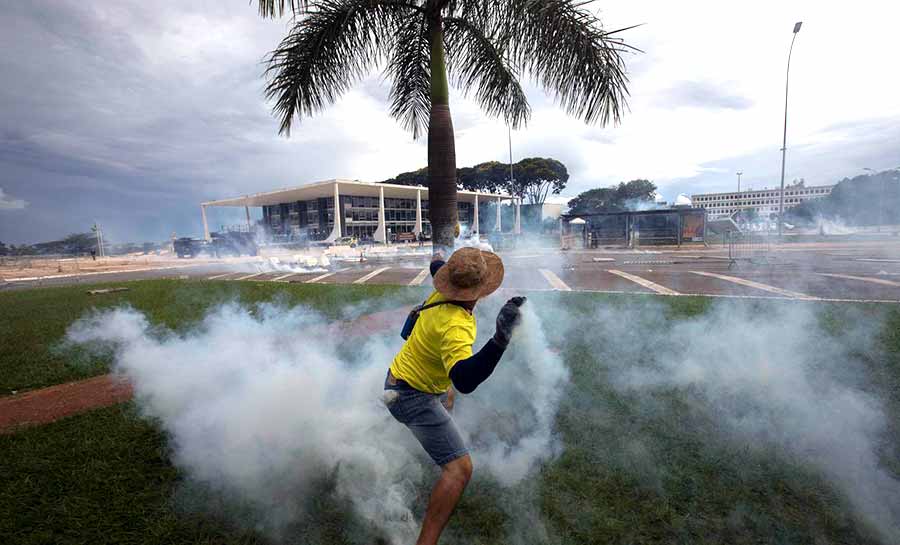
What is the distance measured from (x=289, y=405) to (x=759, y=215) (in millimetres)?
56914

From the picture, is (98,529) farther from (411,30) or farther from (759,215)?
(759,215)

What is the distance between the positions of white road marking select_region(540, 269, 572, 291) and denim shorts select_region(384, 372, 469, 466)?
787 cm

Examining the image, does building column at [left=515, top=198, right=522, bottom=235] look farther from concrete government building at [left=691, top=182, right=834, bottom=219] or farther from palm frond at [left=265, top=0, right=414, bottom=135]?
palm frond at [left=265, top=0, right=414, bottom=135]

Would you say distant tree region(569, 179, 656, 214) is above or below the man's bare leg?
above

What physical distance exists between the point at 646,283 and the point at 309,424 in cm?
939

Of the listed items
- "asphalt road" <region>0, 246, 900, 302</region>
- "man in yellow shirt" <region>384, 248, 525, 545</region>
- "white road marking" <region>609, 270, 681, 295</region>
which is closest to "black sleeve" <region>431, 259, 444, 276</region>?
"man in yellow shirt" <region>384, 248, 525, 545</region>

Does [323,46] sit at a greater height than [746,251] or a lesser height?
greater

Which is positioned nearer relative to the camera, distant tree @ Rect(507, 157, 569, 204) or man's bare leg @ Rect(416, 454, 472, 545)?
man's bare leg @ Rect(416, 454, 472, 545)

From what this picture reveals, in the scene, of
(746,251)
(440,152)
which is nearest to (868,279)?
(440,152)

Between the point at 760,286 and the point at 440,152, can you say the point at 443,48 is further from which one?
the point at 760,286

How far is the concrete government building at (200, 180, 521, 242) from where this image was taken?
46.1m

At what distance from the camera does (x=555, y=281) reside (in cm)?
1105

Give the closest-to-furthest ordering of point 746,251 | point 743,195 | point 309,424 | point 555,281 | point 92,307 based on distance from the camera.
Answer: point 309,424 < point 92,307 < point 555,281 < point 746,251 < point 743,195

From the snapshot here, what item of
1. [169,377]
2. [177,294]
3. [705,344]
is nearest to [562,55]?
[705,344]
